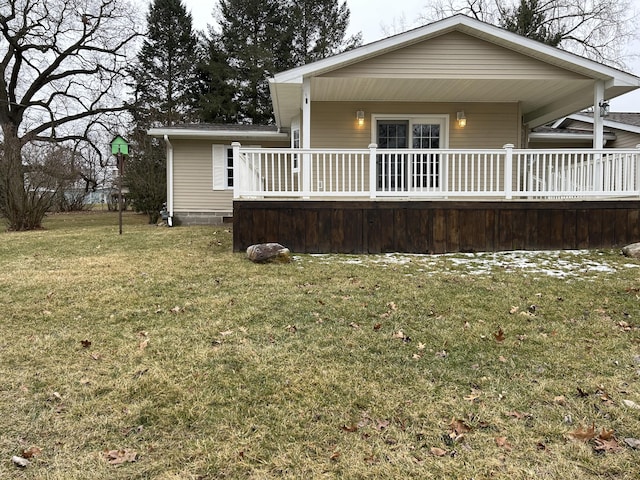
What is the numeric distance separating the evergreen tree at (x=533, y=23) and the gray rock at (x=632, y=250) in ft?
58.7

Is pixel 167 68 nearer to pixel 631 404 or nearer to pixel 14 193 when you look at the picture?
pixel 14 193

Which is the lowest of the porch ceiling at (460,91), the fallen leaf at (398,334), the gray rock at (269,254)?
the fallen leaf at (398,334)

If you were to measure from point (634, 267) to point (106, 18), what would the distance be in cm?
2490

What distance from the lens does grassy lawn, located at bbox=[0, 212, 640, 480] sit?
6.80 feet

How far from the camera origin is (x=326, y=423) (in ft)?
7.73

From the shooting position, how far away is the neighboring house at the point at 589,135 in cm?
1174

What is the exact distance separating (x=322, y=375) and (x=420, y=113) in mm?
7906

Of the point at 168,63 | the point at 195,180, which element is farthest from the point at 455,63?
the point at 168,63

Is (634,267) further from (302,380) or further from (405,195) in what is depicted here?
(302,380)

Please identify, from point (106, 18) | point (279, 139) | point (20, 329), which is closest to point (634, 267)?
point (20, 329)

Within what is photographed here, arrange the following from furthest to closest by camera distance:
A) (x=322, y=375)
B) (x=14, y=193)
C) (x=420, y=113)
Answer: (x=14, y=193), (x=420, y=113), (x=322, y=375)

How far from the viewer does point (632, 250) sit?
6.34 meters

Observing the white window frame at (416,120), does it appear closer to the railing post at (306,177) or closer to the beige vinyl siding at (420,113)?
the beige vinyl siding at (420,113)

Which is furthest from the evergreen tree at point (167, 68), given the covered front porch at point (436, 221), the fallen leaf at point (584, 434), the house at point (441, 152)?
the fallen leaf at point (584, 434)
